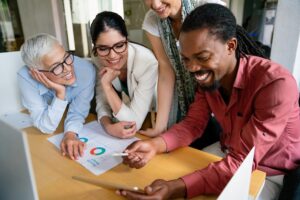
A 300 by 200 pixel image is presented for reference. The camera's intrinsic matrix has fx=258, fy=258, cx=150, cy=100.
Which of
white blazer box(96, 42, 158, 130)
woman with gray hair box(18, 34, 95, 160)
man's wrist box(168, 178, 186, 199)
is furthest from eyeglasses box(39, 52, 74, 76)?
man's wrist box(168, 178, 186, 199)

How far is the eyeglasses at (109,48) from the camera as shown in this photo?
3.82 ft

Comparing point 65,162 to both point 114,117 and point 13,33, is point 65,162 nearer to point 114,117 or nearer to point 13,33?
point 114,117

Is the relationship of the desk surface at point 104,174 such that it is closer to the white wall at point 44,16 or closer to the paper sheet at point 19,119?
the paper sheet at point 19,119

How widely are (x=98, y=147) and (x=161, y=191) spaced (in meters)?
0.41

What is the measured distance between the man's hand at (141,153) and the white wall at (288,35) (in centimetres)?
144

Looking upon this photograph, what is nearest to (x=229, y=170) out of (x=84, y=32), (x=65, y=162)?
(x=65, y=162)

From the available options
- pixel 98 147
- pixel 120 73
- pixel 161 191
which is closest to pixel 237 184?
pixel 161 191

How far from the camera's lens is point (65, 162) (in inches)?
37.4

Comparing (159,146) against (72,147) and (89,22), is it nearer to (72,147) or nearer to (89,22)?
(72,147)

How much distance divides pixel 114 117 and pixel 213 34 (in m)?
0.62

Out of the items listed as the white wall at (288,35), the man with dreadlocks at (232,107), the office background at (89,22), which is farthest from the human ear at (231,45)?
the white wall at (288,35)

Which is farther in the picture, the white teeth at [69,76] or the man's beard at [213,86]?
the white teeth at [69,76]

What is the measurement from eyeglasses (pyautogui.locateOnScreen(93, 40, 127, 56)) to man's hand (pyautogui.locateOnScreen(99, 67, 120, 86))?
8 cm

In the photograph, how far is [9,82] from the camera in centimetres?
153
